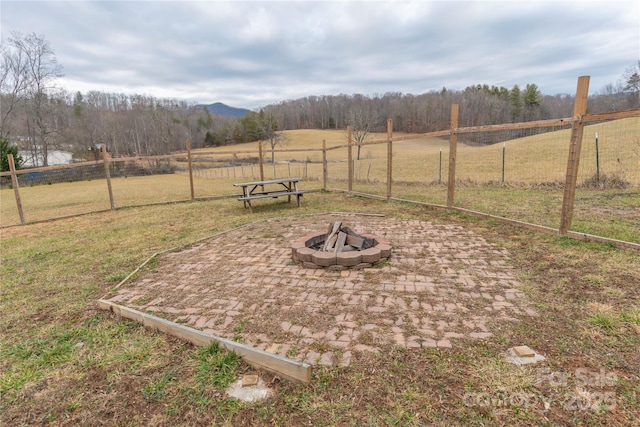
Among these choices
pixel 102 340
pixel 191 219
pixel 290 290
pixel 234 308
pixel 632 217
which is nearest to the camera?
pixel 102 340

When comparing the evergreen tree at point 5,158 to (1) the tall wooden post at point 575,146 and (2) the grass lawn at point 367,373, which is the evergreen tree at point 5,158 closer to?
(2) the grass lawn at point 367,373

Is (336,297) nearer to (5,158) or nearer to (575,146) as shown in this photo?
(575,146)

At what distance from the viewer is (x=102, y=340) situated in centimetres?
269

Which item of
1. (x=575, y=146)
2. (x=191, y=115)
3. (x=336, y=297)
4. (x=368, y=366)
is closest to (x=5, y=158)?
(x=336, y=297)

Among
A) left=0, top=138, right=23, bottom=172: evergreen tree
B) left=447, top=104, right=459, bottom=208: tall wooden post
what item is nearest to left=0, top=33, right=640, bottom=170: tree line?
left=0, top=138, right=23, bottom=172: evergreen tree

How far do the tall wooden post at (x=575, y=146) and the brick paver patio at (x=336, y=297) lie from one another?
3.70 feet

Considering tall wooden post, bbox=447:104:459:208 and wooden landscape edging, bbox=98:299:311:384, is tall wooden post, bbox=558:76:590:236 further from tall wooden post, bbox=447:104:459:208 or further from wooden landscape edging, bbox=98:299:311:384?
wooden landscape edging, bbox=98:299:311:384

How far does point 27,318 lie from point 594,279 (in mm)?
5633

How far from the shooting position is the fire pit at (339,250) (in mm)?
3904

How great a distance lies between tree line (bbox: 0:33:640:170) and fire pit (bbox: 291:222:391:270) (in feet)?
91.1

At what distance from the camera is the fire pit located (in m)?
3.90

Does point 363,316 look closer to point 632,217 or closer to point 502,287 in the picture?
point 502,287

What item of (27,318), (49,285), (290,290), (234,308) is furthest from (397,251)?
(49,285)

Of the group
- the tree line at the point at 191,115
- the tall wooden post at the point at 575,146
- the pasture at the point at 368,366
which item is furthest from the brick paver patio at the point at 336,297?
the tree line at the point at 191,115
